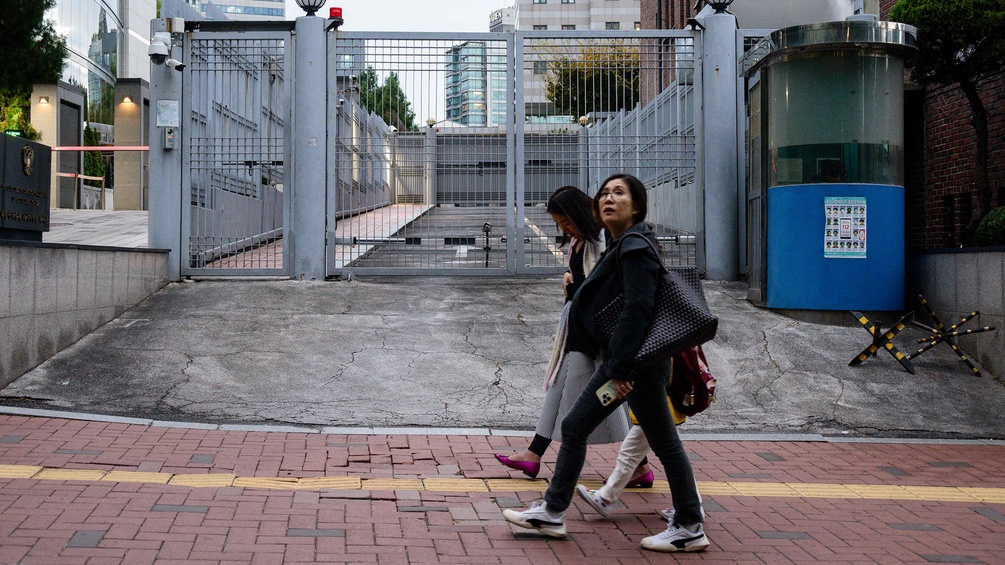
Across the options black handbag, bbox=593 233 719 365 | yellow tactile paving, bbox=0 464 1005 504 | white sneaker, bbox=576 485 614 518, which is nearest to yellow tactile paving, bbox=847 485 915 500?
yellow tactile paving, bbox=0 464 1005 504

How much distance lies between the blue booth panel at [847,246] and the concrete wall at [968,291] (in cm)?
30

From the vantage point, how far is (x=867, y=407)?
782 cm

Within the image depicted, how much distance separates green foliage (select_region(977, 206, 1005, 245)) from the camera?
8.86 metres

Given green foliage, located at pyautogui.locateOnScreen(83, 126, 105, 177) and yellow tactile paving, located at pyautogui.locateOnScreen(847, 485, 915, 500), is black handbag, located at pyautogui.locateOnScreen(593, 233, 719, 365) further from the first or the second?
green foliage, located at pyautogui.locateOnScreen(83, 126, 105, 177)

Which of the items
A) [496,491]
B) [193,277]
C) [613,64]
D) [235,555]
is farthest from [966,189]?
[235,555]

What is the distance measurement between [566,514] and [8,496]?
2903 millimetres

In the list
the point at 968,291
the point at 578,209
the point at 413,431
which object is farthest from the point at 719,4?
the point at 413,431

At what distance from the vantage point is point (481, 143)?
12.1 meters

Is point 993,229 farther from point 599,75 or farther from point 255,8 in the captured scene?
point 255,8

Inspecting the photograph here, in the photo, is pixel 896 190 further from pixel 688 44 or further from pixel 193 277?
pixel 193 277

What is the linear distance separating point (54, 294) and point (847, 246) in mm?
7876

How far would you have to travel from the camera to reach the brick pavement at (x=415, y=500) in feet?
14.0

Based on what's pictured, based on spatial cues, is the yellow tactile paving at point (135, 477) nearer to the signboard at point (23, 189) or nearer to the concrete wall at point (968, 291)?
the signboard at point (23, 189)

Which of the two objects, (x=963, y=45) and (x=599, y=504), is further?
(x=963, y=45)
